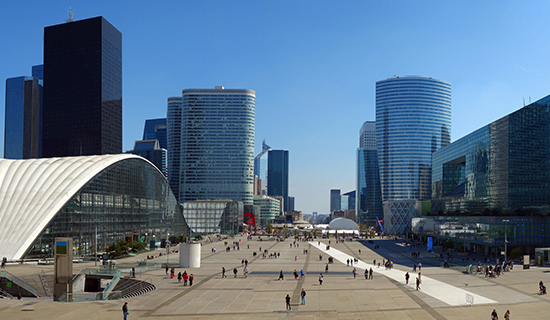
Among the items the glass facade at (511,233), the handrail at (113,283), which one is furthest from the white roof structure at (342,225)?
the handrail at (113,283)

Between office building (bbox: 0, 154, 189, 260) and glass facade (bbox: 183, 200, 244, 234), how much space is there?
74.0 m

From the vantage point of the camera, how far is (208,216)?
177250 millimetres

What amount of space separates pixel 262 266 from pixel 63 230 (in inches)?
1256

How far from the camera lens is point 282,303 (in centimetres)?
3691

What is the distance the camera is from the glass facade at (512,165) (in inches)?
3546

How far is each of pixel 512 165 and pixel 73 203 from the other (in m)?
85.4

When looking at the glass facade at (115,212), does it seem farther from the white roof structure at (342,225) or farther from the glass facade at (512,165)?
the white roof structure at (342,225)

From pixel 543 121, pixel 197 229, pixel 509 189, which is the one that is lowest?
pixel 197 229

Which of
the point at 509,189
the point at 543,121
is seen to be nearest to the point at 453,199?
the point at 509,189

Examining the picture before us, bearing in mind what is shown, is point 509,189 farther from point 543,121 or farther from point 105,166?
point 105,166

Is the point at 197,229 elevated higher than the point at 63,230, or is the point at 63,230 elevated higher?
the point at 63,230

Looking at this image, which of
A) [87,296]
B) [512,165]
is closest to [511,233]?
[512,165]

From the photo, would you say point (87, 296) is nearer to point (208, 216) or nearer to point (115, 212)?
point (115, 212)

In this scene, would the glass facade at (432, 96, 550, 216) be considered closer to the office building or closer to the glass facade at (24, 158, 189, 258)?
the glass facade at (24, 158, 189, 258)
